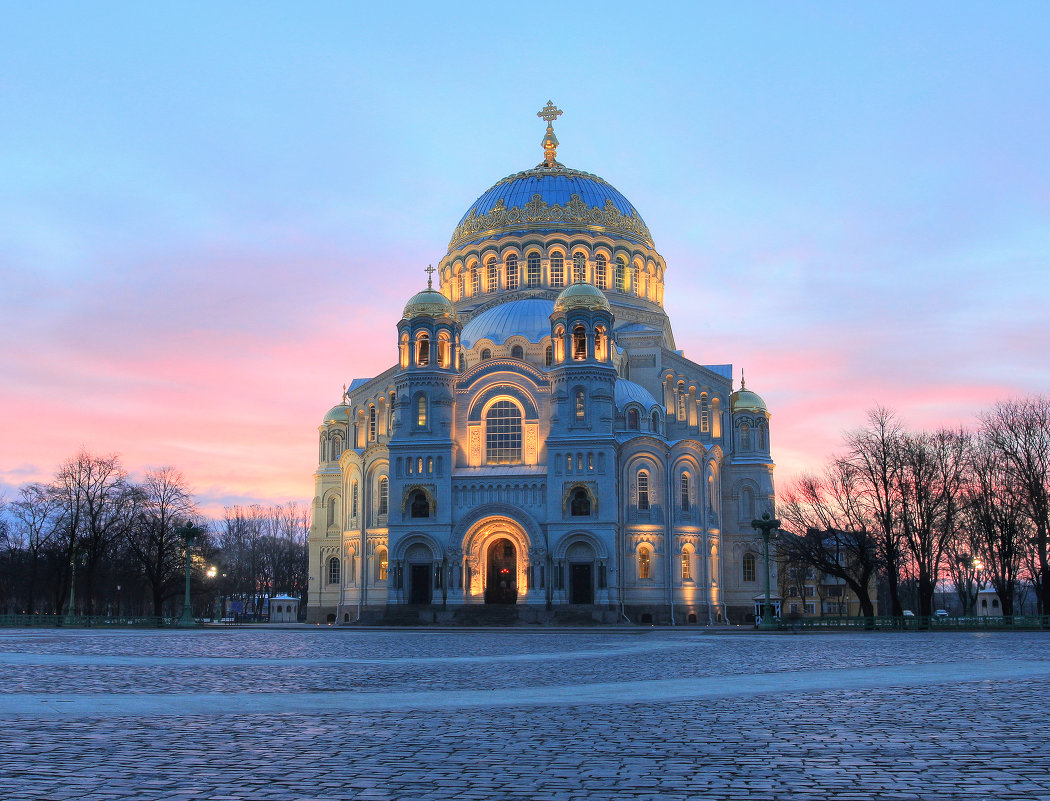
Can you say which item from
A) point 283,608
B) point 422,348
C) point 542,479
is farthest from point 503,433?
point 283,608

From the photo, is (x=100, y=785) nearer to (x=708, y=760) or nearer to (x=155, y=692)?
(x=708, y=760)

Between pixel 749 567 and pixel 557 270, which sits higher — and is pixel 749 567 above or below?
below

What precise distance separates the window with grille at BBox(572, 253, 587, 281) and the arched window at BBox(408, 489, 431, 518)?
20742 millimetres

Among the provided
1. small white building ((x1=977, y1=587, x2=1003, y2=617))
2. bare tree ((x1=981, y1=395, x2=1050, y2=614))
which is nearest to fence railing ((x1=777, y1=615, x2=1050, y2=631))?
bare tree ((x1=981, y1=395, x2=1050, y2=614))

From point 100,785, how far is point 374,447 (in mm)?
57077

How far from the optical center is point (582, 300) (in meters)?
60.6

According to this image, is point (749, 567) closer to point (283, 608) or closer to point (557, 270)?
point (557, 270)

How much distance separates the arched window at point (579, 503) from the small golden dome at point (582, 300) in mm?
10605

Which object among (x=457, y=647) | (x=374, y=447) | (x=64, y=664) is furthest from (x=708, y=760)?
(x=374, y=447)

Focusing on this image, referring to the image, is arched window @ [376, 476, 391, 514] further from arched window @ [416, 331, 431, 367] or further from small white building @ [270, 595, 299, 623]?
small white building @ [270, 595, 299, 623]

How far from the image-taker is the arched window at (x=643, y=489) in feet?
200

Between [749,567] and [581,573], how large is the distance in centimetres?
1522

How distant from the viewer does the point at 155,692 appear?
15195 mm

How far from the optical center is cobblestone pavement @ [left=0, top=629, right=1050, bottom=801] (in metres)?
7.92
